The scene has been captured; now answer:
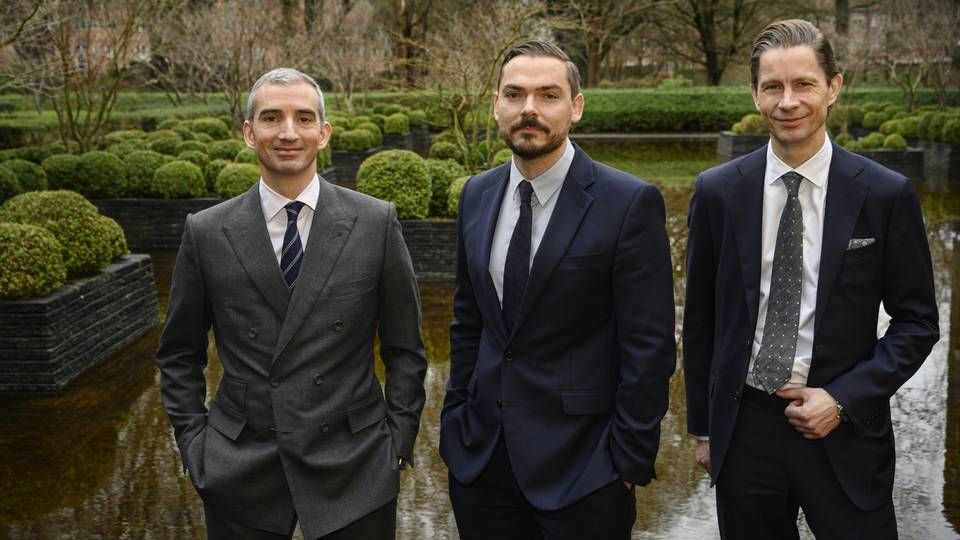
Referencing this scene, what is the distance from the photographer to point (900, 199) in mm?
2938

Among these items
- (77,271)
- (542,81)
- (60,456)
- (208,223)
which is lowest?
(60,456)

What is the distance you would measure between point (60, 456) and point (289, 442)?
354 centimetres

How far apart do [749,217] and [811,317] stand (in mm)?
335

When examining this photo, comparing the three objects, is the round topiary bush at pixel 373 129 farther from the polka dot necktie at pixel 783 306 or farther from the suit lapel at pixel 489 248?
the polka dot necktie at pixel 783 306

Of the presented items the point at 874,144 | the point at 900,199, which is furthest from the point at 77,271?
the point at 874,144

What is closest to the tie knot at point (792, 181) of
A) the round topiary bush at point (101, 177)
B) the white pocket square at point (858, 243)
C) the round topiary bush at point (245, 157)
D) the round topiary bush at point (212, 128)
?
the white pocket square at point (858, 243)

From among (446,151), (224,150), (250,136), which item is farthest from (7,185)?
(250,136)

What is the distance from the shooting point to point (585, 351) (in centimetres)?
296

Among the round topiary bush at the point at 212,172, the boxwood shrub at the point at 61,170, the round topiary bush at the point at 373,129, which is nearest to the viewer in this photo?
the boxwood shrub at the point at 61,170

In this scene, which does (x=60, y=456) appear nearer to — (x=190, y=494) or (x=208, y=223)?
(x=190, y=494)

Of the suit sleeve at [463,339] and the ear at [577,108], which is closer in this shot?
the ear at [577,108]

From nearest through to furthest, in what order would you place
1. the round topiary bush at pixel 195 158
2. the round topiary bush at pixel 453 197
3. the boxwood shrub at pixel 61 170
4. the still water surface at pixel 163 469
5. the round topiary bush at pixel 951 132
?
1. the still water surface at pixel 163 469
2. the round topiary bush at pixel 453 197
3. the boxwood shrub at pixel 61 170
4. the round topiary bush at pixel 195 158
5. the round topiary bush at pixel 951 132

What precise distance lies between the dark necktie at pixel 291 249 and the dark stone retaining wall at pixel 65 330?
4677 mm

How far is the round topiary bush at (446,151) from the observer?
16808mm
